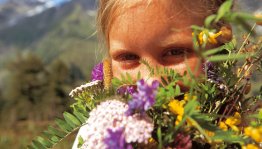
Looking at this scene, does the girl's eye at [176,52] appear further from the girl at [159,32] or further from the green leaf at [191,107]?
the green leaf at [191,107]

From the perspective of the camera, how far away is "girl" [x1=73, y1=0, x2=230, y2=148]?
1.85m

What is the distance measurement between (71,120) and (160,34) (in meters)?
0.68

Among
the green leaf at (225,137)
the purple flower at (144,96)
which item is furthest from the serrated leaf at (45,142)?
the green leaf at (225,137)

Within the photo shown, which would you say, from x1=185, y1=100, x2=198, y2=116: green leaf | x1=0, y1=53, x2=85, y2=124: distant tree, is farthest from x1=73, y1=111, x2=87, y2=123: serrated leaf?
x1=0, y1=53, x2=85, y2=124: distant tree

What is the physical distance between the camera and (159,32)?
6.07 ft

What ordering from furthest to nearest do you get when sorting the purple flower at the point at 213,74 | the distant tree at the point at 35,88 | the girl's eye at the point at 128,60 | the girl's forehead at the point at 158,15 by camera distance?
the distant tree at the point at 35,88 < the girl's eye at the point at 128,60 < the girl's forehead at the point at 158,15 < the purple flower at the point at 213,74

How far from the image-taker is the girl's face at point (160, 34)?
185 centimetres

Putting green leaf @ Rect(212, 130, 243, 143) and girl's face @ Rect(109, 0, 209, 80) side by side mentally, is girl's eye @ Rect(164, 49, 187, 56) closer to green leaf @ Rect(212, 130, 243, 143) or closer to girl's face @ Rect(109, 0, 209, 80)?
girl's face @ Rect(109, 0, 209, 80)

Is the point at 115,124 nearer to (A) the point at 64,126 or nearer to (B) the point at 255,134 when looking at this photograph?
(B) the point at 255,134

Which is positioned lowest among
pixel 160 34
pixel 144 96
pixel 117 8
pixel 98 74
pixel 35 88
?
pixel 144 96

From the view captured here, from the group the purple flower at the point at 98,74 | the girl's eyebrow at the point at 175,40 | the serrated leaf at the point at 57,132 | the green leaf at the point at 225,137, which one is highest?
the girl's eyebrow at the point at 175,40

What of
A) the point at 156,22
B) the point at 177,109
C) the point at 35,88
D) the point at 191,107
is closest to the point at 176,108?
the point at 177,109

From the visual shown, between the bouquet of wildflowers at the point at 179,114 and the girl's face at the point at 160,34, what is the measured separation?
380 millimetres

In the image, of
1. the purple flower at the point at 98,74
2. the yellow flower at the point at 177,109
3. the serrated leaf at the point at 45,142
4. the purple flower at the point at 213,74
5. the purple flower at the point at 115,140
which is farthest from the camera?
the purple flower at the point at 98,74
